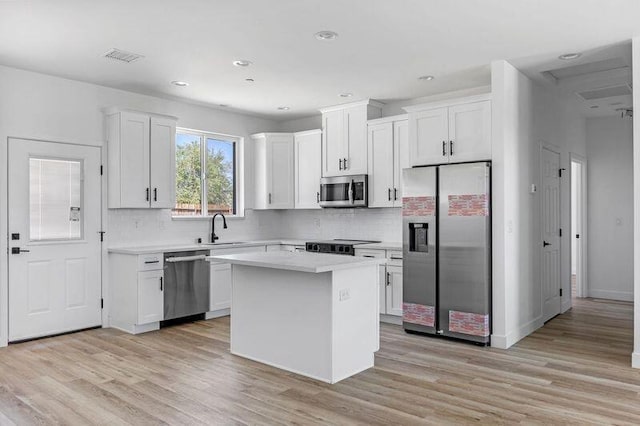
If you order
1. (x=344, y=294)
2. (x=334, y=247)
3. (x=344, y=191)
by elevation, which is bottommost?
(x=344, y=294)

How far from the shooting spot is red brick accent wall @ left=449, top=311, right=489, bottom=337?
15.4ft

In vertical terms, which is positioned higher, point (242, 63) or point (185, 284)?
point (242, 63)

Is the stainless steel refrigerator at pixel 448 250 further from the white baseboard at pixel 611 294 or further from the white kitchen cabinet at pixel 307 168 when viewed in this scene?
the white baseboard at pixel 611 294

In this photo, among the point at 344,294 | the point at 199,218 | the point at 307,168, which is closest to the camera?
the point at 344,294

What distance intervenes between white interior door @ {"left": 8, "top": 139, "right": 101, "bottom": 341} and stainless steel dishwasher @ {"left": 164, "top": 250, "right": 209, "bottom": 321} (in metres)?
0.80

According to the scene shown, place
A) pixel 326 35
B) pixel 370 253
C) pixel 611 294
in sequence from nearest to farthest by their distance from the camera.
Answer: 1. pixel 326 35
2. pixel 370 253
3. pixel 611 294

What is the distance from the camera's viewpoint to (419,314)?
514 cm

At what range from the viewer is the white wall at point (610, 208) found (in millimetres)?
7309

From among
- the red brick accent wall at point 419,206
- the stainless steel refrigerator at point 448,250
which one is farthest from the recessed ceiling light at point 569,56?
the red brick accent wall at point 419,206

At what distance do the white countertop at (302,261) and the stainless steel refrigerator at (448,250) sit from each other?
1.21 meters

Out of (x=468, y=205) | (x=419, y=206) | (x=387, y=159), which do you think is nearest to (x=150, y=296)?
(x=419, y=206)

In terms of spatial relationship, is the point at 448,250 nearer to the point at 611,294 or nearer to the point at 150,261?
the point at 150,261

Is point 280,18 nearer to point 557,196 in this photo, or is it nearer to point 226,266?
point 226,266

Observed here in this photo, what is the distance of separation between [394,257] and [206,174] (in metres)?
2.99
